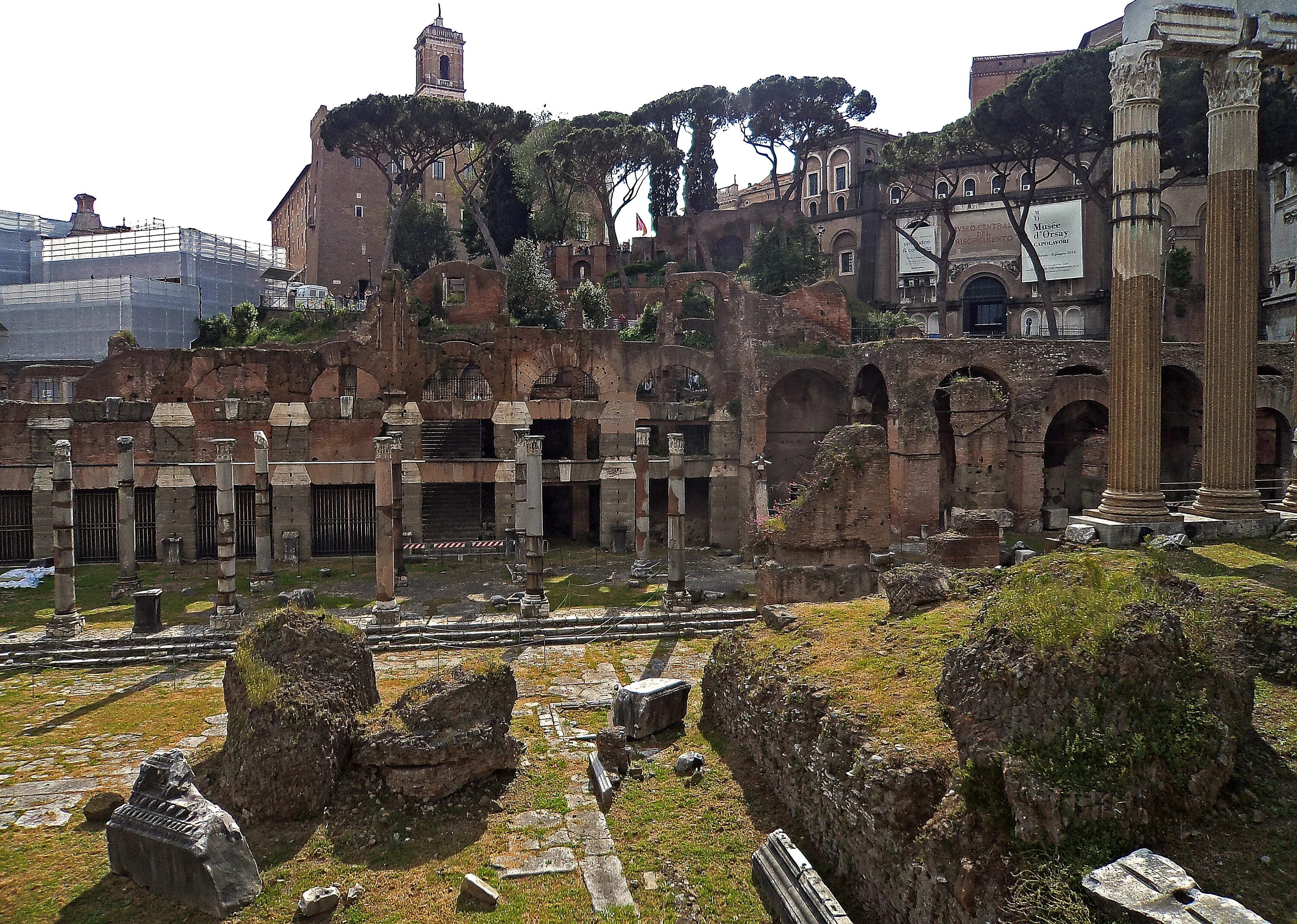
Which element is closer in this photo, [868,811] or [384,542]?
[868,811]

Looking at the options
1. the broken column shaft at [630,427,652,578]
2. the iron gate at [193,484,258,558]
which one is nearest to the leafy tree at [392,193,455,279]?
the iron gate at [193,484,258,558]

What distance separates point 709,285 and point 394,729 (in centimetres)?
3065

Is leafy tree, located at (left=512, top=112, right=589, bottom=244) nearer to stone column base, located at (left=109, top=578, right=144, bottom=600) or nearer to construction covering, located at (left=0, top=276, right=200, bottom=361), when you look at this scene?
construction covering, located at (left=0, top=276, right=200, bottom=361)

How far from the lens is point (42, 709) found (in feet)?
39.4

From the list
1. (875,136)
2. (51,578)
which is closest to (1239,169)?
(51,578)

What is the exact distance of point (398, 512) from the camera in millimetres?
A: 22109

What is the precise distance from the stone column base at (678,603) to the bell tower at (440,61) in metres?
47.5

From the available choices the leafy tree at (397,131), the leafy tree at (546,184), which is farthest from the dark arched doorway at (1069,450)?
the leafy tree at (397,131)

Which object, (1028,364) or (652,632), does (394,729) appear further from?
(1028,364)

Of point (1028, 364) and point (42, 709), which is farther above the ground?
point (1028, 364)

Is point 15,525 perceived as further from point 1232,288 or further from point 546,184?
point 546,184

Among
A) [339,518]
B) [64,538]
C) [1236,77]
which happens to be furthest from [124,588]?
[1236,77]

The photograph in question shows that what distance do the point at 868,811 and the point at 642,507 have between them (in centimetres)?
1352

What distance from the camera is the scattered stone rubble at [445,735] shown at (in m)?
8.48
